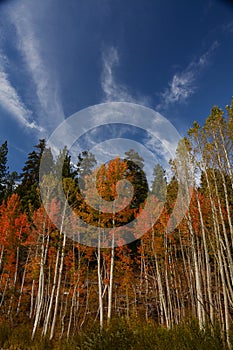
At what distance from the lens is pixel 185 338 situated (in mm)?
5191

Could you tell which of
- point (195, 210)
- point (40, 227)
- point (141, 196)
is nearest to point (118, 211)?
point (195, 210)

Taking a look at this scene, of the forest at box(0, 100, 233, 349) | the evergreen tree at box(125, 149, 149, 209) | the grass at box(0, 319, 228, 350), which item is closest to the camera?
the grass at box(0, 319, 228, 350)

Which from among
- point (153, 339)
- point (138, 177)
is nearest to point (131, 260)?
point (138, 177)

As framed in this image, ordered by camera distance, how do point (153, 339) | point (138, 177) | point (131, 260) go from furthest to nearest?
1. point (138, 177)
2. point (131, 260)
3. point (153, 339)

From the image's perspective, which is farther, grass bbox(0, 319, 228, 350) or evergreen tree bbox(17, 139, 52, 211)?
evergreen tree bbox(17, 139, 52, 211)

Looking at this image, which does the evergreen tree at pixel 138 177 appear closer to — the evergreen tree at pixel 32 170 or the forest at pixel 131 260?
the forest at pixel 131 260

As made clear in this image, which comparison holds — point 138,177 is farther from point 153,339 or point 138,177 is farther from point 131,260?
point 153,339

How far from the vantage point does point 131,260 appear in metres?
16.7

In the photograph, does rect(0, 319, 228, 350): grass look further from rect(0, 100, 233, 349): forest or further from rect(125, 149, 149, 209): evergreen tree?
rect(125, 149, 149, 209): evergreen tree

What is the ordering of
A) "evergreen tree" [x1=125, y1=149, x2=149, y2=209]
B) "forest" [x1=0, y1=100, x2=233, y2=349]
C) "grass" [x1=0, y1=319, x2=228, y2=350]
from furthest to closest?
"evergreen tree" [x1=125, y1=149, x2=149, y2=209] → "forest" [x1=0, y1=100, x2=233, y2=349] → "grass" [x1=0, y1=319, x2=228, y2=350]

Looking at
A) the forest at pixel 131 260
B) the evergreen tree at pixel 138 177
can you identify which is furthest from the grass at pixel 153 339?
the evergreen tree at pixel 138 177

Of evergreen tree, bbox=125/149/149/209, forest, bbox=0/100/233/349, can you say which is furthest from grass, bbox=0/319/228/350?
evergreen tree, bbox=125/149/149/209

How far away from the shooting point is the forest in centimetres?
678

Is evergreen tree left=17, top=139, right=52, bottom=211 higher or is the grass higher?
evergreen tree left=17, top=139, right=52, bottom=211
